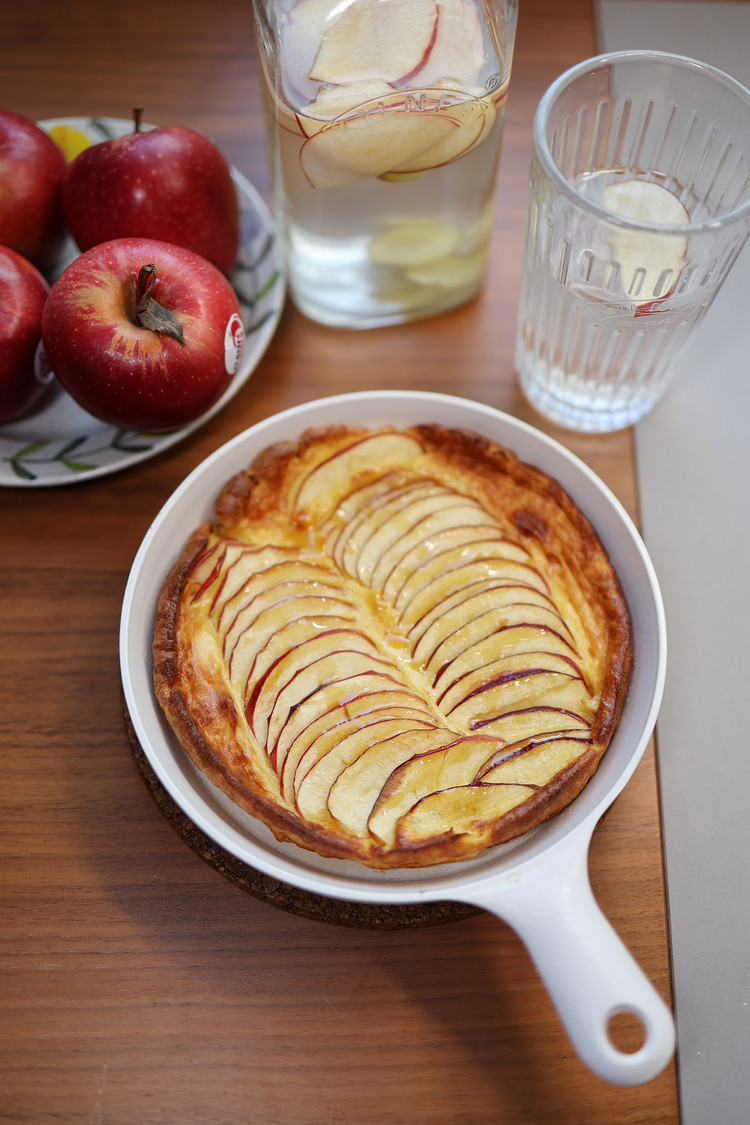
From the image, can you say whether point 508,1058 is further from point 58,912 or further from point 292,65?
point 292,65

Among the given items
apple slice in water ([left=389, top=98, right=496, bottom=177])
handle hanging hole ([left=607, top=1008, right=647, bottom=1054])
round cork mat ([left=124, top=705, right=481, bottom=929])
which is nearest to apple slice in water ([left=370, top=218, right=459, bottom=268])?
apple slice in water ([left=389, top=98, right=496, bottom=177])

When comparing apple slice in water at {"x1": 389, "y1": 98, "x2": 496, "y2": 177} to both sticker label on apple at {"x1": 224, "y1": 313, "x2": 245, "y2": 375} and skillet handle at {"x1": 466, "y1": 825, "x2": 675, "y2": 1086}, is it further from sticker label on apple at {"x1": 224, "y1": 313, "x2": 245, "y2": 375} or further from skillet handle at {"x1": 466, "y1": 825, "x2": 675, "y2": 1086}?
skillet handle at {"x1": 466, "y1": 825, "x2": 675, "y2": 1086}

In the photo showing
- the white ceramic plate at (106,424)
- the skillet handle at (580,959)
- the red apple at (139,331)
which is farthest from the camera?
the white ceramic plate at (106,424)

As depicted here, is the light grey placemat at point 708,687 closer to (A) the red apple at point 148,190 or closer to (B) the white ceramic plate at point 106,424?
(B) the white ceramic plate at point 106,424

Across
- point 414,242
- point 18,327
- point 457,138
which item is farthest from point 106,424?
point 457,138

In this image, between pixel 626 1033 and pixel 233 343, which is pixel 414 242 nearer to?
pixel 233 343

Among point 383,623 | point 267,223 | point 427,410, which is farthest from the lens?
point 267,223

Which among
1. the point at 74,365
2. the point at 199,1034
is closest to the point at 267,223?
the point at 74,365

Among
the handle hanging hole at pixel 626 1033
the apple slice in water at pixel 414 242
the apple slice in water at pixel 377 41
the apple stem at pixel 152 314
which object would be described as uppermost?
the apple slice in water at pixel 377 41

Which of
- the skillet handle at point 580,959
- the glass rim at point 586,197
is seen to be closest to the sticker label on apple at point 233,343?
the glass rim at point 586,197
